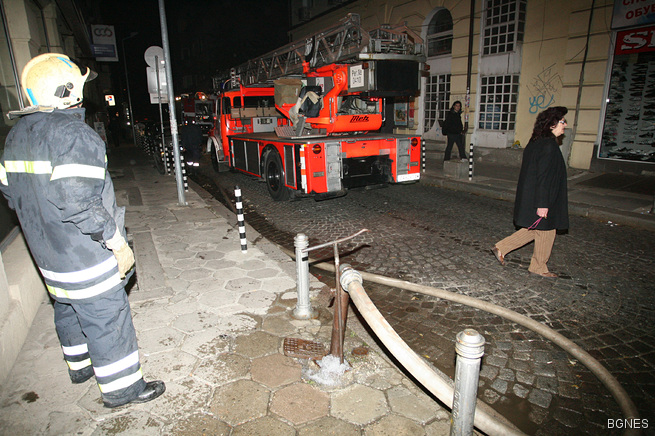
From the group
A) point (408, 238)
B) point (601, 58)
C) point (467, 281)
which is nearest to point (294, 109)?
point (408, 238)

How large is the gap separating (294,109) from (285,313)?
21.1 feet

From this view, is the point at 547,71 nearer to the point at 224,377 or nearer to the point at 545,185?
the point at 545,185

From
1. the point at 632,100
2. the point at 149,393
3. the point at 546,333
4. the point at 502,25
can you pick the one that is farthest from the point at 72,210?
the point at 502,25

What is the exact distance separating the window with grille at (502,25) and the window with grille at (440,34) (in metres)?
1.79

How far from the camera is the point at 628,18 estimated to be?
399 inches

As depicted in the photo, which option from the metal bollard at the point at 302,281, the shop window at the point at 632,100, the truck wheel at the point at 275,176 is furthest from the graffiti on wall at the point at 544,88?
the metal bollard at the point at 302,281

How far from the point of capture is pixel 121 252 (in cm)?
244

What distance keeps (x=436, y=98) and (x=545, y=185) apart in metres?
14.0

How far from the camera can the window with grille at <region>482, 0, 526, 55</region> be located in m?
13.5

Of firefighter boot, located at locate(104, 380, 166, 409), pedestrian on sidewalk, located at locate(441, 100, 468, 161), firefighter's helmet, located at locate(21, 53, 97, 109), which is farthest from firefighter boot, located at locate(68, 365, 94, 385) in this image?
pedestrian on sidewalk, located at locate(441, 100, 468, 161)

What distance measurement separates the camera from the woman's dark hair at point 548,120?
14.2ft

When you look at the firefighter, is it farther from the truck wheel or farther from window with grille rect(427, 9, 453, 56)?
window with grille rect(427, 9, 453, 56)

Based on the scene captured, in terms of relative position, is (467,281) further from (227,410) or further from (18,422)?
(18,422)

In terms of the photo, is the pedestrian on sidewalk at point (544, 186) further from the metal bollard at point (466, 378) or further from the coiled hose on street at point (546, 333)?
the metal bollard at point (466, 378)
